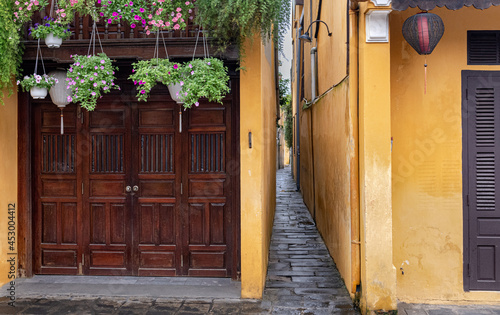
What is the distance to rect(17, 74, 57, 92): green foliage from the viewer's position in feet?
18.0

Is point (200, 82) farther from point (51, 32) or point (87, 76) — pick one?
point (51, 32)

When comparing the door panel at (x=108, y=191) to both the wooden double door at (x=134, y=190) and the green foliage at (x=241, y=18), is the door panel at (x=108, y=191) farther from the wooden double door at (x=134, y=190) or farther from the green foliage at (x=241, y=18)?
the green foliage at (x=241, y=18)

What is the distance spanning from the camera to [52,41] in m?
5.51

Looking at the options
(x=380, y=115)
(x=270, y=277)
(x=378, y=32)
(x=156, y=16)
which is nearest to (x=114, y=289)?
(x=270, y=277)

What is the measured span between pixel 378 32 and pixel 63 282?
5.66 meters

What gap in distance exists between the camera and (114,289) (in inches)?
233

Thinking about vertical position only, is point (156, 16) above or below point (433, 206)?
above

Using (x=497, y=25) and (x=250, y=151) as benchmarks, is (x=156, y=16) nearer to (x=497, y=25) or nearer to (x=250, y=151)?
(x=250, y=151)

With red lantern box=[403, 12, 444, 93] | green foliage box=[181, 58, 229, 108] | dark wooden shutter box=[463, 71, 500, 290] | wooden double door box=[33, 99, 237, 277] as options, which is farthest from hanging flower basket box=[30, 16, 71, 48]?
dark wooden shutter box=[463, 71, 500, 290]

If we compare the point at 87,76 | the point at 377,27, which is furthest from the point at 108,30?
the point at 377,27

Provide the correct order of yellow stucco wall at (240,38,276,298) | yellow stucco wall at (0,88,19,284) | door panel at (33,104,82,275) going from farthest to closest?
door panel at (33,104,82,275) → yellow stucco wall at (0,88,19,284) → yellow stucco wall at (240,38,276,298)

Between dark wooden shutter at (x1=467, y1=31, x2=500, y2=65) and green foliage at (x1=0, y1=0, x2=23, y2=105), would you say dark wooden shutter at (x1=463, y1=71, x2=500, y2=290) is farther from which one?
green foliage at (x1=0, y1=0, x2=23, y2=105)

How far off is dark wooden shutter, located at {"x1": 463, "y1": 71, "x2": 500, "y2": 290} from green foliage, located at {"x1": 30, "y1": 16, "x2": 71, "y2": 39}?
545 centimetres

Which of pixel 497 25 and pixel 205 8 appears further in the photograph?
pixel 497 25
